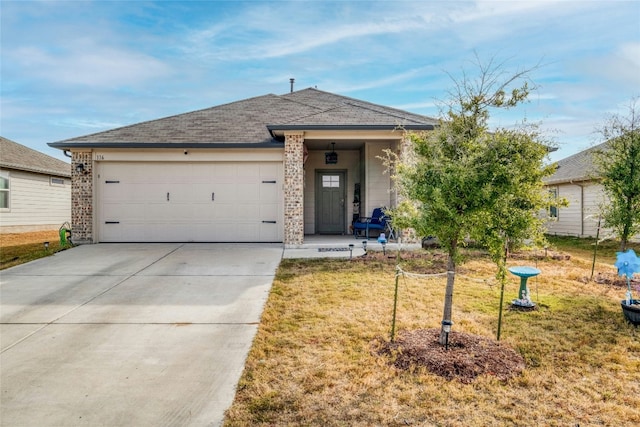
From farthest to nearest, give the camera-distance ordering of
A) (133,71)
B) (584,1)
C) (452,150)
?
(133,71), (584,1), (452,150)

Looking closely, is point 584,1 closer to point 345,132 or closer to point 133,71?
point 345,132

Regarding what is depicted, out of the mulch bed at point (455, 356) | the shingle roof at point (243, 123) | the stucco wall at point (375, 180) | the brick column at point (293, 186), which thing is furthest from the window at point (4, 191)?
the mulch bed at point (455, 356)

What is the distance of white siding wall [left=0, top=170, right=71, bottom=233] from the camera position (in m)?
15.3

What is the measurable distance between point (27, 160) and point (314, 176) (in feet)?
40.2

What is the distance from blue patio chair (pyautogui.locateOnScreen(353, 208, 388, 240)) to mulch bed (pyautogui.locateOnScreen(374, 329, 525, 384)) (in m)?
7.23

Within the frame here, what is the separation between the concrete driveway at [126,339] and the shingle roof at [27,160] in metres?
9.61

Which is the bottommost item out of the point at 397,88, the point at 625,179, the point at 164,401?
the point at 164,401

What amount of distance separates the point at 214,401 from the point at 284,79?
15.7 m

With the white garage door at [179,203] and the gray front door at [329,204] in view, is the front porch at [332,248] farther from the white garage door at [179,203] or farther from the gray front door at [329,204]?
the gray front door at [329,204]

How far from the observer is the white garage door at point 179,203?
1096cm

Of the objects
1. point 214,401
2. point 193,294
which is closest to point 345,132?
point 193,294

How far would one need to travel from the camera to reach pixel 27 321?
485 cm

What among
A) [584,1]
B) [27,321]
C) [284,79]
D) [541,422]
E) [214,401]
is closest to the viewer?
[541,422]

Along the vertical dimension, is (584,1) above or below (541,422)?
above
